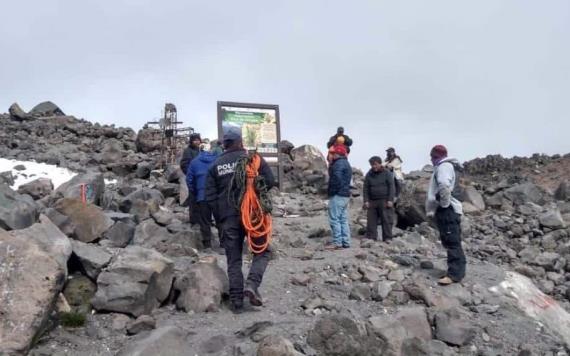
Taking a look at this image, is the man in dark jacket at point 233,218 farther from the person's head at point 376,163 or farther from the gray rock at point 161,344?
the person's head at point 376,163

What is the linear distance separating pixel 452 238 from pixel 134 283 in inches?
169

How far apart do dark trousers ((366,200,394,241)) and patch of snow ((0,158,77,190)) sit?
8655 millimetres

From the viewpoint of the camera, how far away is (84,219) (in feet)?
27.2

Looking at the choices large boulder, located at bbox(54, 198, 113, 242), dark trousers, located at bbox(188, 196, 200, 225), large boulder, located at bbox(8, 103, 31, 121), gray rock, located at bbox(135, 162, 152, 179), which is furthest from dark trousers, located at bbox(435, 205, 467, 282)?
large boulder, located at bbox(8, 103, 31, 121)

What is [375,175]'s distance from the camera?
1122 centimetres

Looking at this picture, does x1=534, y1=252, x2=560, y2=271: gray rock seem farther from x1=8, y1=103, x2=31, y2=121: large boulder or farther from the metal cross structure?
x1=8, y1=103, x2=31, y2=121: large boulder

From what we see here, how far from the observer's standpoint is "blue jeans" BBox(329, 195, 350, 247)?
10.3 metres

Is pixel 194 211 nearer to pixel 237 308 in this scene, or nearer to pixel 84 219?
pixel 84 219

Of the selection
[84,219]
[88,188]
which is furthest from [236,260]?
[88,188]

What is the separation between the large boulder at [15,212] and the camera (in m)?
6.85

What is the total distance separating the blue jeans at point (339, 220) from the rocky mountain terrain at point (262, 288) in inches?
12.3

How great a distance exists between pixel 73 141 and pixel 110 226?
15.0 m

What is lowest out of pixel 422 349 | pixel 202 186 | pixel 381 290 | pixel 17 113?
pixel 422 349

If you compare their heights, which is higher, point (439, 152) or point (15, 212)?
point (439, 152)
